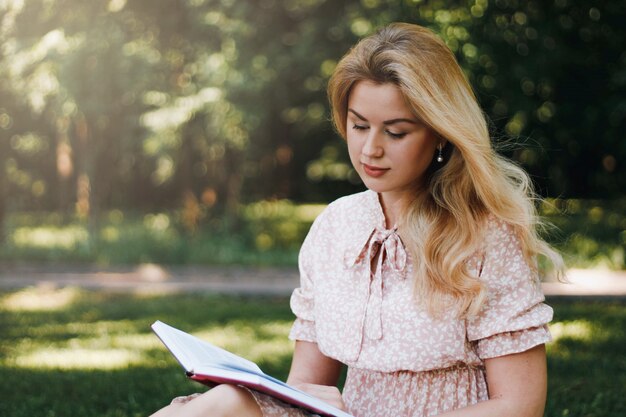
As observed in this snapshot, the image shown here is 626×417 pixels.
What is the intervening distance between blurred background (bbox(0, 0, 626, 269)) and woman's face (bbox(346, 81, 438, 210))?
614 cm

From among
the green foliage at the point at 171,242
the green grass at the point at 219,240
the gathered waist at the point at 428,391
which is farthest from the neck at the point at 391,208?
the green foliage at the point at 171,242

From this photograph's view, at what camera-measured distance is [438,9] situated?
7879mm

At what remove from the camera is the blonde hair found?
8.20ft

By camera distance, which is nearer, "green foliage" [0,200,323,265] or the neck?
the neck

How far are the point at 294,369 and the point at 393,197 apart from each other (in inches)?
25.5

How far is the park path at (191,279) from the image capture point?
9.06 metres

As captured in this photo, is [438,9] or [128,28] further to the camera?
[128,28]

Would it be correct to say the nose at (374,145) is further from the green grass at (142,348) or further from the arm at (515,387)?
the green grass at (142,348)

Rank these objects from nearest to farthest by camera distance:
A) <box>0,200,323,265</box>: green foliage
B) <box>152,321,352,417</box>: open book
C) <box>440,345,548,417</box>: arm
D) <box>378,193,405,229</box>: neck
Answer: <box>152,321,352,417</box>: open book, <box>440,345,548,417</box>: arm, <box>378,193,405,229</box>: neck, <box>0,200,323,265</box>: green foliage

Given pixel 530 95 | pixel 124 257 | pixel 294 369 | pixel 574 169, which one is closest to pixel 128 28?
pixel 124 257

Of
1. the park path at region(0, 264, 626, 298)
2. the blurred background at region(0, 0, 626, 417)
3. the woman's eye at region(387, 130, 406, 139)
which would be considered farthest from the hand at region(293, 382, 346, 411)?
the park path at region(0, 264, 626, 298)

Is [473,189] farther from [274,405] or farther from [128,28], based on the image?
[128,28]

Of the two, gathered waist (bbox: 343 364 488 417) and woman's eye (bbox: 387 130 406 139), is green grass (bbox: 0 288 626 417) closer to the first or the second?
gathered waist (bbox: 343 364 488 417)

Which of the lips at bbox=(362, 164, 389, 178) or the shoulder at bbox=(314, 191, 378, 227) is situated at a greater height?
the lips at bbox=(362, 164, 389, 178)
